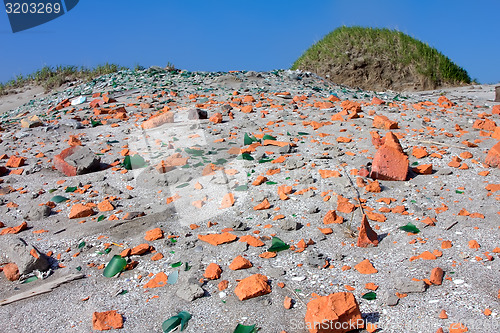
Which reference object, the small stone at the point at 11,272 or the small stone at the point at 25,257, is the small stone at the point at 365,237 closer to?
the small stone at the point at 25,257

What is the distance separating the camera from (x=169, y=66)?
871 centimetres

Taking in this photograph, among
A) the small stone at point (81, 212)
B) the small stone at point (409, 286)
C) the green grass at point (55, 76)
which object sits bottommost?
the small stone at point (409, 286)

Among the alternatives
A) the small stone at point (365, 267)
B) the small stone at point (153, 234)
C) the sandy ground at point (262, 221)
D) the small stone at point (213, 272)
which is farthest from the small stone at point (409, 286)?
the small stone at point (153, 234)

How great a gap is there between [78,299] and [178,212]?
3.30 feet

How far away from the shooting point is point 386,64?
11.2 m

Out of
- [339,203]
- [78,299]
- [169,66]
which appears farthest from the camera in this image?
[169,66]

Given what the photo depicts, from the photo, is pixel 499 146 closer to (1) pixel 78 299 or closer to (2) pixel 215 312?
(2) pixel 215 312

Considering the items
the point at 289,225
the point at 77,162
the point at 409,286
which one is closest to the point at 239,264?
the point at 289,225

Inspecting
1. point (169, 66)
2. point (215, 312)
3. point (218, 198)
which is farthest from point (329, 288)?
point (169, 66)

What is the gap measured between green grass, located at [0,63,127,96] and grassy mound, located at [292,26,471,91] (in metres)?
5.45

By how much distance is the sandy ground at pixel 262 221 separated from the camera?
220 centimetres

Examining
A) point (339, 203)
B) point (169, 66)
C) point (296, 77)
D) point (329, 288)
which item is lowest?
point (329, 288)

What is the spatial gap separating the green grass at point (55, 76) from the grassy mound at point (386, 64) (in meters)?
5.45

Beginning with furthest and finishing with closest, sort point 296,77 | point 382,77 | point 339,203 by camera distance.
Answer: point 382,77 < point 296,77 < point 339,203
